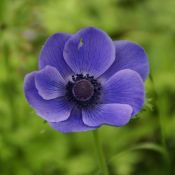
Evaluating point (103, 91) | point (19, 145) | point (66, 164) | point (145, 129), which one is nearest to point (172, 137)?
point (145, 129)

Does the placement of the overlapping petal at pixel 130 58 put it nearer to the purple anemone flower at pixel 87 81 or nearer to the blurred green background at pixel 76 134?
the purple anemone flower at pixel 87 81

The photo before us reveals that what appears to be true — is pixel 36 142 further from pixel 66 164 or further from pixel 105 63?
pixel 105 63

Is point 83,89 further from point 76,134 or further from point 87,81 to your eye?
point 76,134

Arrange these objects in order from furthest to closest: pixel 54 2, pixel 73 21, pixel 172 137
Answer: pixel 54 2
pixel 73 21
pixel 172 137

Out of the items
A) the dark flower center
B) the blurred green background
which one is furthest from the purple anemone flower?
the blurred green background

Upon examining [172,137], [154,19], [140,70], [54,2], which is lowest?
[172,137]

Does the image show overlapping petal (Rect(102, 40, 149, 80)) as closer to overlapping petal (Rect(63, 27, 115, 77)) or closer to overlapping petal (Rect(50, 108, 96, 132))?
overlapping petal (Rect(63, 27, 115, 77))

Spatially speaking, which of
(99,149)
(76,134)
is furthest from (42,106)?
(76,134)
